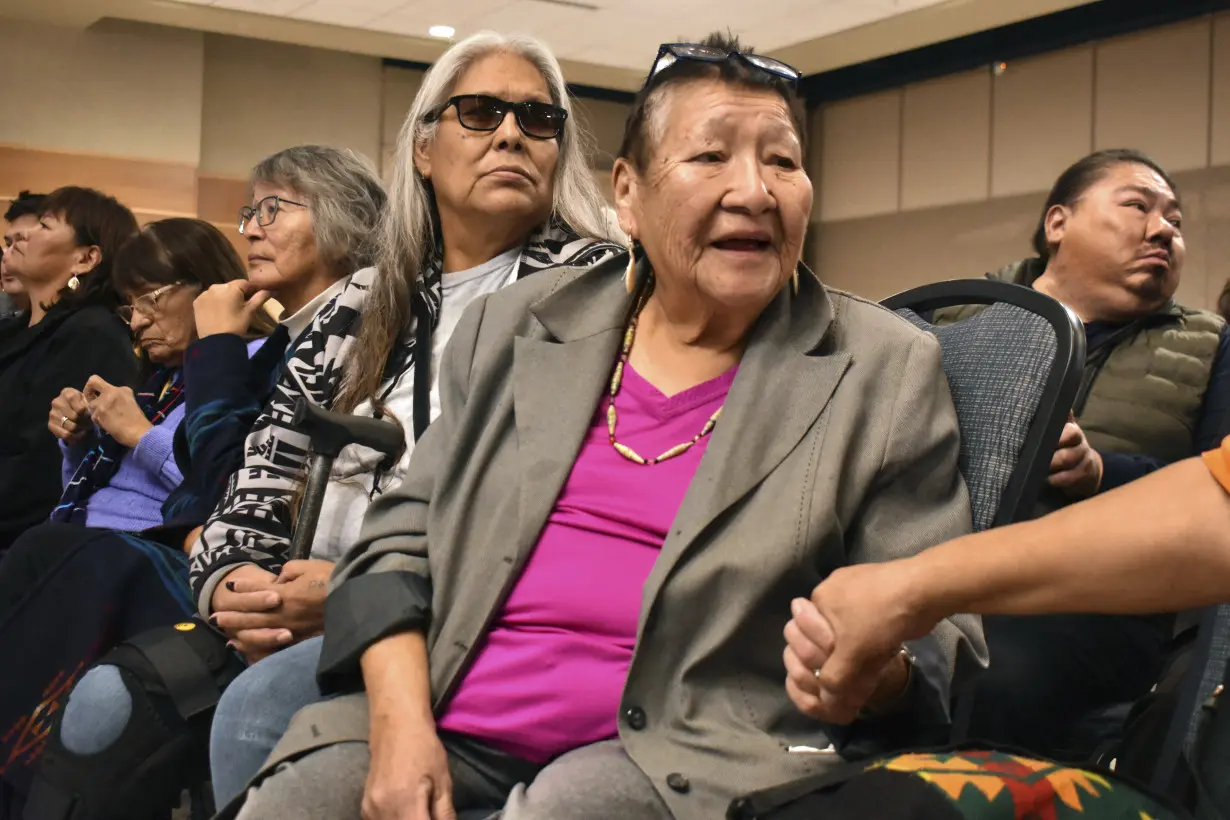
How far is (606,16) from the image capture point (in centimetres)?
707

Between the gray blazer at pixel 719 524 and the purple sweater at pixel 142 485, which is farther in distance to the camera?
the purple sweater at pixel 142 485

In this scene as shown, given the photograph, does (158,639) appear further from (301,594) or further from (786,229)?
(786,229)

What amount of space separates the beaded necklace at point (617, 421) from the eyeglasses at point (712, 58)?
1.01 feet

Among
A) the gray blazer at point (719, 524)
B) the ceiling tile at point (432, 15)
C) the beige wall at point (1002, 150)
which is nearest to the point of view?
the gray blazer at point (719, 524)

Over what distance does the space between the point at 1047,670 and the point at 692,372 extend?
717 millimetres

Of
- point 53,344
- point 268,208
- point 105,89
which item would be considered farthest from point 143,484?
point 105,89

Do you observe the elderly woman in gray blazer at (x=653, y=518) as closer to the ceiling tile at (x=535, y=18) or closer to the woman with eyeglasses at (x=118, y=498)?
Answer: the woman with eyeglasses at (x=118, y=498)

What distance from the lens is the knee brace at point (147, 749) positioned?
1.84 meters

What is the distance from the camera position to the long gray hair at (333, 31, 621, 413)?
7.14ft

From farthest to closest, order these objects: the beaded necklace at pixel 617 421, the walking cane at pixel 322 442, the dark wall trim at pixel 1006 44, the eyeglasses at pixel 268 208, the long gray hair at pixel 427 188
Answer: the dark wall trim at pixel 1006 44 < the eyeglasses at pixel 268 208 < the long gray hair at pixel 427 188 < the walking cane at pixel 322 442 < the beaded necklace at pixel 617 421

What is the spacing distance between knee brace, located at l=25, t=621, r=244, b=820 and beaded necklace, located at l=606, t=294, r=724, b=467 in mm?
759

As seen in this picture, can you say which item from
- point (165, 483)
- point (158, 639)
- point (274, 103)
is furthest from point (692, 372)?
point (274, 103)

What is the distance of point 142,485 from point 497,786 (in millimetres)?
1713

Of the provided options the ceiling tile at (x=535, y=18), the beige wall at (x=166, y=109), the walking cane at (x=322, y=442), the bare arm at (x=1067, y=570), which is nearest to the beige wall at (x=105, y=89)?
the beige wall at (x=166, y=109)
